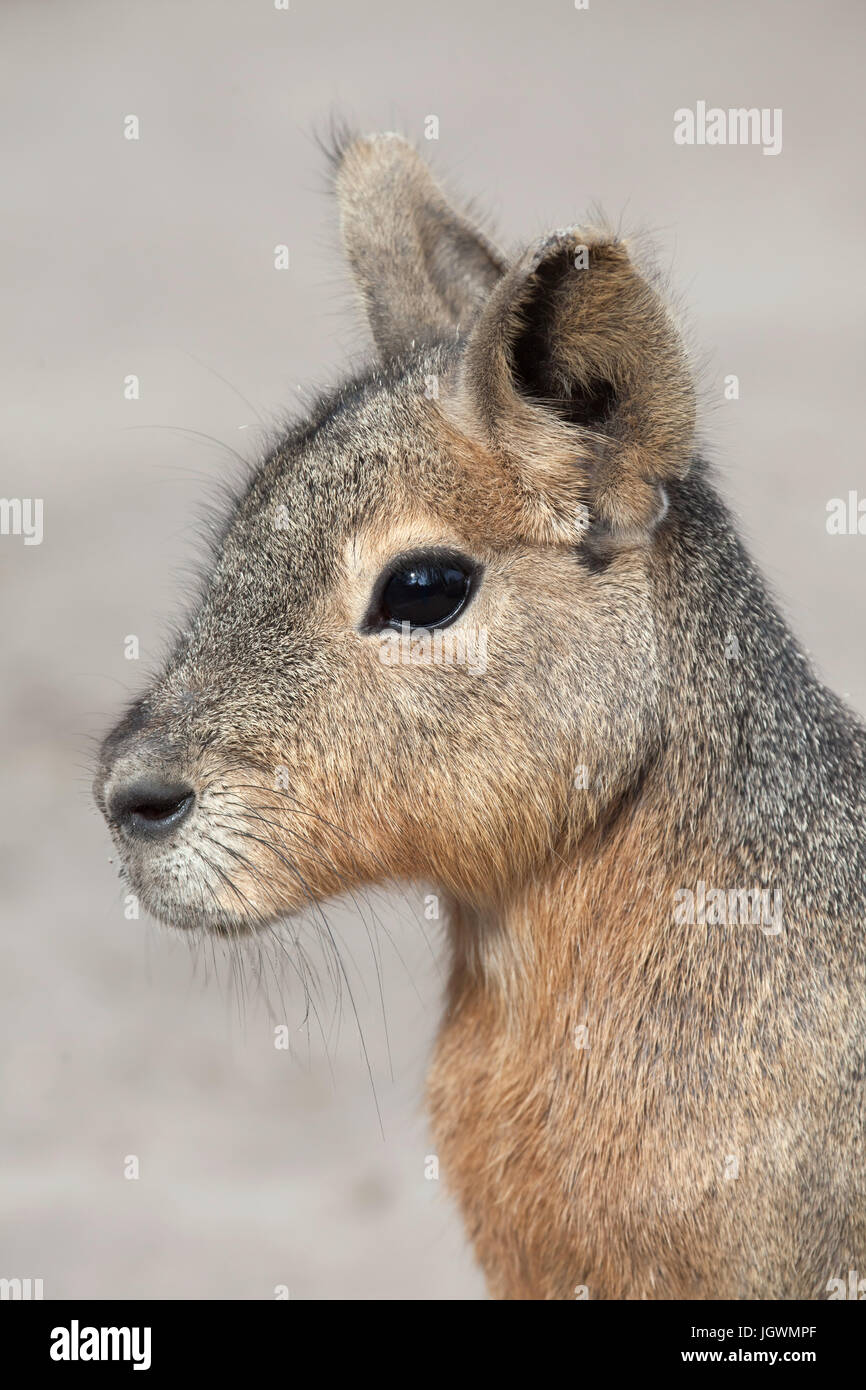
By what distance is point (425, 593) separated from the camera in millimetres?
3535

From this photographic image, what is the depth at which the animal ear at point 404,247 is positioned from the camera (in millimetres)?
4504

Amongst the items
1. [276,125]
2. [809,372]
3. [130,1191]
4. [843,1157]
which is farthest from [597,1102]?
[276,125]

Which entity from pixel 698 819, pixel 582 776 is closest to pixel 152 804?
pixel 582 776

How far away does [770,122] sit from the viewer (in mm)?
14812

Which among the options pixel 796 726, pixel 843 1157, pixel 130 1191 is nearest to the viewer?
pixel 843 1157

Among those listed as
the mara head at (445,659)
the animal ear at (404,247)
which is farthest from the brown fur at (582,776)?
the animal ear at (404,247)

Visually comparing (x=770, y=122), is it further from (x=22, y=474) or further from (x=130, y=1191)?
(x=130, y=1191)

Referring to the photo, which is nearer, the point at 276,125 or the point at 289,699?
the point at 289,699

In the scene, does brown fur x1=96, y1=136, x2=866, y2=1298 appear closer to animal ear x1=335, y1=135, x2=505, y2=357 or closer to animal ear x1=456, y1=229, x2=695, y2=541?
animal ear x1=456, y1=229, x2=695, y2=541

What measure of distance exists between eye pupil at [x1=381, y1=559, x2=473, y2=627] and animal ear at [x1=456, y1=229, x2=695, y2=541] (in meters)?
0.22

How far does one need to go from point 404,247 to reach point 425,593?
1.37 metres

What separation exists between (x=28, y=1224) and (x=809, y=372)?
816 cm

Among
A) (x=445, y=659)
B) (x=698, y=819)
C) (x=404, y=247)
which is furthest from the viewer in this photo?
(x=404, y=247)

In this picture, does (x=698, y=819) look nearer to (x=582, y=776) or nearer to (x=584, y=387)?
(x=582, y=776)
